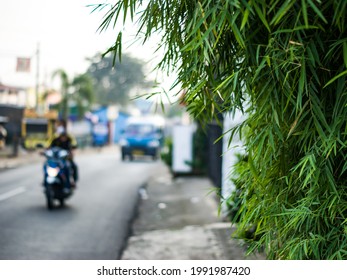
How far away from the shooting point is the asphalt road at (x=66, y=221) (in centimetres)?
613

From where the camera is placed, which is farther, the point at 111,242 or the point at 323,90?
the point at 111,242

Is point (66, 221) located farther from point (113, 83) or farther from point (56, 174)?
point (113, 83)

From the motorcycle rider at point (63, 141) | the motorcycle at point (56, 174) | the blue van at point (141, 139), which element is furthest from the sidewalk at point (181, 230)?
the blue van at point (141, 139)

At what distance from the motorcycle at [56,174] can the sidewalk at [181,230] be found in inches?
52.1

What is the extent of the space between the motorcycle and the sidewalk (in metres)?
1.32

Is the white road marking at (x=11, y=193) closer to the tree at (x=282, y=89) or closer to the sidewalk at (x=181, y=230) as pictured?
the sidewalk at (x=181, y=230)

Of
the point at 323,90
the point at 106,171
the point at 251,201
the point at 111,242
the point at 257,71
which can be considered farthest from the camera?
the point at 106,171

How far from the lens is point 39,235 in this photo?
6.94 m

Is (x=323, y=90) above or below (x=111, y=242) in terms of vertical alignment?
above

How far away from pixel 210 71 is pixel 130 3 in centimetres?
56

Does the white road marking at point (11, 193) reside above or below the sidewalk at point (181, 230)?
below
